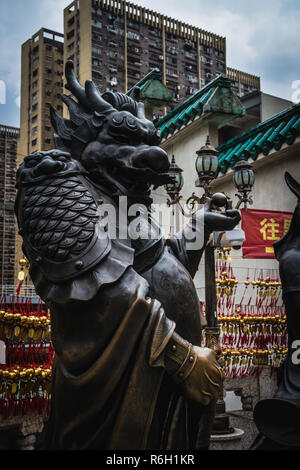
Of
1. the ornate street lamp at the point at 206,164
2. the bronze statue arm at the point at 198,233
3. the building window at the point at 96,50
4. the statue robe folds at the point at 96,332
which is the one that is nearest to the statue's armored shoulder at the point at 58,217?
the statue robe folds at the point at 96,332

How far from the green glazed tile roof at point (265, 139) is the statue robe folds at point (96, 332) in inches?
248

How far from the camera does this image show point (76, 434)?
221cm

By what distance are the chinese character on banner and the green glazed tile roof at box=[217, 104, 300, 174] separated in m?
2.06

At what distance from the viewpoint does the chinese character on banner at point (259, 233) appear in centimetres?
633

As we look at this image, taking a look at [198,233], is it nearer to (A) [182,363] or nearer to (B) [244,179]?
(A) [182,363]

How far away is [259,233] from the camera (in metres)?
6.37

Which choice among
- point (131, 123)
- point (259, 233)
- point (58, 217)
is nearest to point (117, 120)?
point (131, 123)

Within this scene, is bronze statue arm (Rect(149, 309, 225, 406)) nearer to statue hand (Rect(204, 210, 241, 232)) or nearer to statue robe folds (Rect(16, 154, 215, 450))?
statue robe folds (Rect(16, 154, 215, 450))

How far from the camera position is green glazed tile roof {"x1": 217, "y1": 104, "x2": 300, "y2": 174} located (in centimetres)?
792

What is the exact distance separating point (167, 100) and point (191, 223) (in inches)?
315

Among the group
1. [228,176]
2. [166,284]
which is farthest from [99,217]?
[228,176]

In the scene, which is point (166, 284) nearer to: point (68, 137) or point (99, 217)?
point (99, 217)

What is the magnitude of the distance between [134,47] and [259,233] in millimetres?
27240
